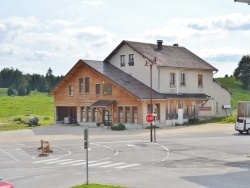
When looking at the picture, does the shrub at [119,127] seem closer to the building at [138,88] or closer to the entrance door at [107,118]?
the building at [138,88]

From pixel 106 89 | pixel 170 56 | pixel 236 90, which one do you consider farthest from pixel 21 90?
pixel 106 89

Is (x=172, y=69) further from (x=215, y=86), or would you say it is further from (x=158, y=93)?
(x=215, y=86)

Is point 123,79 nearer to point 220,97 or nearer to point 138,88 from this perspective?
point 138,88

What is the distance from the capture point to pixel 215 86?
6712cm

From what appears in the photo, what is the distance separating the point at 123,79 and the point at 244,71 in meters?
67.1

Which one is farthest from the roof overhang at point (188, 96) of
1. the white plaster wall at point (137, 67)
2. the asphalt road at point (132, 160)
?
the asphalt road at point (132, 160)

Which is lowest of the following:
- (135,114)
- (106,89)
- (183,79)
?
(135,114)

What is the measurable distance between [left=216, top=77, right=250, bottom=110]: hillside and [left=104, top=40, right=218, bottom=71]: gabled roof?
30438 mm

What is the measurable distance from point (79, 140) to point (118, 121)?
14008mm

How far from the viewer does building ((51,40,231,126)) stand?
181 feet

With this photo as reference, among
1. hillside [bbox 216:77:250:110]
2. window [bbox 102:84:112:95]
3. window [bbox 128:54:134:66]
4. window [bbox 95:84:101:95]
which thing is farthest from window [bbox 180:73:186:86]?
hillside [bbox 216:77:250:110]

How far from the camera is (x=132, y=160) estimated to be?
94.8 feet

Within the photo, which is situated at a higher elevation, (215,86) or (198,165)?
(215,86)


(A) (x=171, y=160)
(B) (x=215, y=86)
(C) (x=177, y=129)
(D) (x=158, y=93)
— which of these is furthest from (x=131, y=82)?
(A) (x=171, y=160)
